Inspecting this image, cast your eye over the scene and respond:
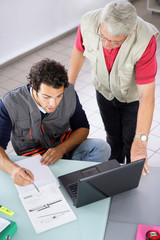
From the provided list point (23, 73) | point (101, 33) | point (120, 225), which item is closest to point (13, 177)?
point (120, 225)

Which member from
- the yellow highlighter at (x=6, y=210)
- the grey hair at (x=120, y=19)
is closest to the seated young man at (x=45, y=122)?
the yellow highlighter at (x=6, y=210)

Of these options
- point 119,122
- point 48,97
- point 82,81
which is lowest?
point 82,81

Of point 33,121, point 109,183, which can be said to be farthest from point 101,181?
A: point 33,121

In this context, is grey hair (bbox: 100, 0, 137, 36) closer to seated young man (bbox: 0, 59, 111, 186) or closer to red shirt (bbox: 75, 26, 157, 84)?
red shirt (bbox: 75, 26, 157, 84)

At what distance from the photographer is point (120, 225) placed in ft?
5.41

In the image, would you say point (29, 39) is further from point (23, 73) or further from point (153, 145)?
point (153, 145)

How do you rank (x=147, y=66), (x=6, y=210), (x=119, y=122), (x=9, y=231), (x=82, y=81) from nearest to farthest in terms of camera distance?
(x=9, y=231) → (x=6, y=210) → (x=147, y=66) → (x=119, y=122) → (x=82, y=81)

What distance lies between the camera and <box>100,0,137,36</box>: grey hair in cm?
184

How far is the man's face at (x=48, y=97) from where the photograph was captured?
2.04 meters

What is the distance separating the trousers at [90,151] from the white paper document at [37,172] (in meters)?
0.40

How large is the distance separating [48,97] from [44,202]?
2.05ft

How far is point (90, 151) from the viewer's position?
92.4 inches

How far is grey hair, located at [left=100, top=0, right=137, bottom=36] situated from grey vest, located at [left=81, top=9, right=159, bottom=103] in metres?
0.23

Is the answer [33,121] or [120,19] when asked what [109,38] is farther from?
[33,121]
